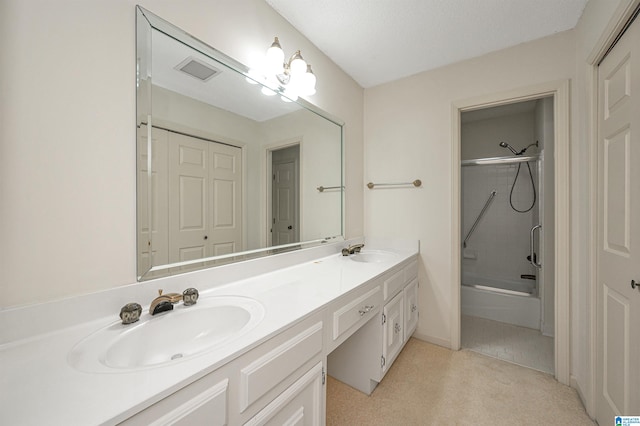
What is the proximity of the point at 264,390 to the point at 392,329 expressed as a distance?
117cm

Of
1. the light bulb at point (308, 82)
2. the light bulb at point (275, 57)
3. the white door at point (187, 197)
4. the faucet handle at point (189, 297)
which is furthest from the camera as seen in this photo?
the light bulb at point (308, 82)

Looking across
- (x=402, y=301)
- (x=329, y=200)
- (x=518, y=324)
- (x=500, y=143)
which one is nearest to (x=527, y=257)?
(x=518, y=324)

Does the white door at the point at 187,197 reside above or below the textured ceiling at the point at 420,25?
below

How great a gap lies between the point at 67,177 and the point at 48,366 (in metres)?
0.55

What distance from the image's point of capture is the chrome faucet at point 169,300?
0.89 metres

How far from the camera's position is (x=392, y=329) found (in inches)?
66.7

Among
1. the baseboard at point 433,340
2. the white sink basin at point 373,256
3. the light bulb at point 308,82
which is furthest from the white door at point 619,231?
the light bulb at point 308,82

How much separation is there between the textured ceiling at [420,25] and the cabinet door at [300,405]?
195 centimetres

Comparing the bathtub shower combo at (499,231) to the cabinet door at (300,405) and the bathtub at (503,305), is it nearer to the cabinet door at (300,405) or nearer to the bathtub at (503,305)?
the bathtub at (503,305)

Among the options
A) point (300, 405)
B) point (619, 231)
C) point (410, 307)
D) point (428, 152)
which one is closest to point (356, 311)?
point (300, 405)

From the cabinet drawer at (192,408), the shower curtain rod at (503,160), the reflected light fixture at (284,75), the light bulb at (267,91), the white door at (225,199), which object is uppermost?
the reflected light fixture at (284,75)

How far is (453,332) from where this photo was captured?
2.09 metres

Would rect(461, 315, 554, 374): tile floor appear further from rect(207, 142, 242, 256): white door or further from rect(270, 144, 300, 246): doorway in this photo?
rect(207, 142, 242, 256): white door

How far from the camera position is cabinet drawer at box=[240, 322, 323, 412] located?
2.34 ft
